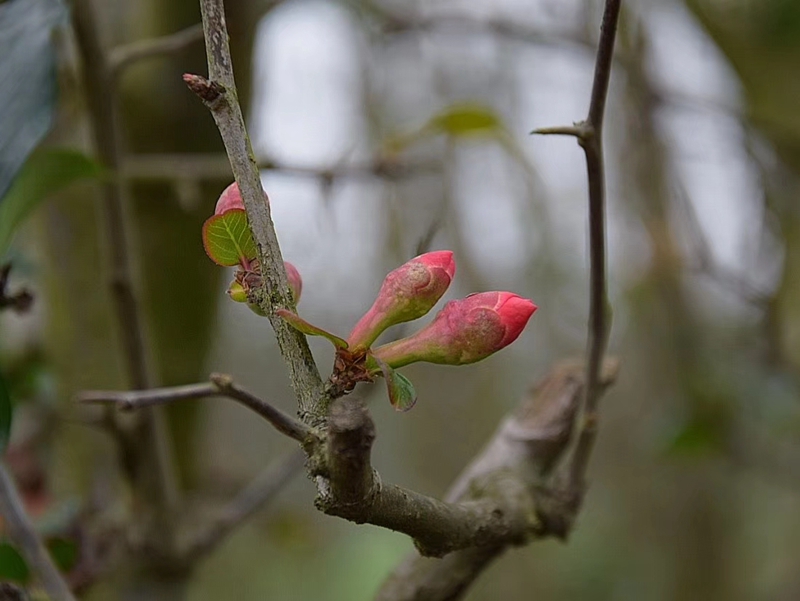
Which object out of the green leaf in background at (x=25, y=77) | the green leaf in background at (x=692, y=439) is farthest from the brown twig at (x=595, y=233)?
the green leaf in background at (x=692, y=439)

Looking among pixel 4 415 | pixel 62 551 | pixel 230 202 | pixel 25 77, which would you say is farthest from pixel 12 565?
pixel 230 202

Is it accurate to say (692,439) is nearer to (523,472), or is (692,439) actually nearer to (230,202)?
(523,472)

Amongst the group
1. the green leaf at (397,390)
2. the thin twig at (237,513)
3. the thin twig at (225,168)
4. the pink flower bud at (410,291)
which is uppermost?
the pink flower bud at (410,291)

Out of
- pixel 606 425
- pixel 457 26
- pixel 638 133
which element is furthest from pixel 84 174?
pixel 606 425

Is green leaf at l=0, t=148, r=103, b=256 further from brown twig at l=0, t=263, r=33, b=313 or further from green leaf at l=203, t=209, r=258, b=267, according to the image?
green leaf at l=203, t=209, r=258, b=267

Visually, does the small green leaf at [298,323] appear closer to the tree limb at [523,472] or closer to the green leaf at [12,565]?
the tree limb at [523,472]

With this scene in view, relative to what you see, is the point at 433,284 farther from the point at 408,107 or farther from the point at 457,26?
the point at 408,107

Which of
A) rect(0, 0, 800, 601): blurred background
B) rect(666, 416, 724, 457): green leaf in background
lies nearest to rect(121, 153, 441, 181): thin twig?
rect(0, 0, 800, 601): blurred background
